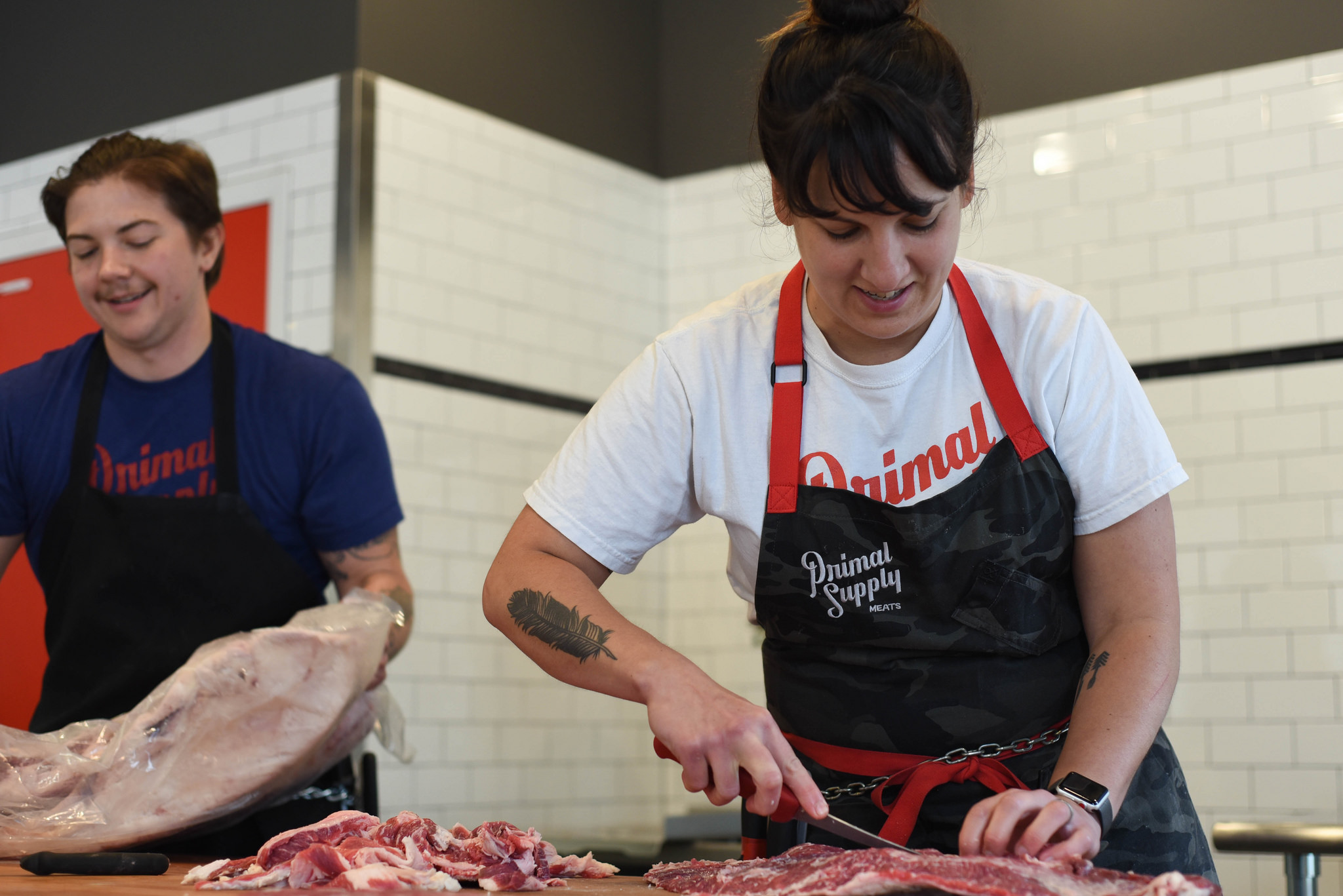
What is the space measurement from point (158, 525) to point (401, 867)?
3.47ft

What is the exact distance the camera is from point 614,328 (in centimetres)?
495

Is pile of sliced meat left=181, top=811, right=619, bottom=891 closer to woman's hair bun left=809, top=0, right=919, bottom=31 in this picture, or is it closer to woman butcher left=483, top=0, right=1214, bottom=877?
woman butcher left=483, top=0, right=1214, bottom=877

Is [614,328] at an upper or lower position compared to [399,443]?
upper

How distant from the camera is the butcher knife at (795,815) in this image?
1421 mm

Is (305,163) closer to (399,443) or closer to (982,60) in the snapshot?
(399,443)

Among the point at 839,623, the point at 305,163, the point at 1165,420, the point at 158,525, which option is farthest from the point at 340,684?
the point at 1165,420

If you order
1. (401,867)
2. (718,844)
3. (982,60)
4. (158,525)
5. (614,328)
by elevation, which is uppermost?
(982,60)

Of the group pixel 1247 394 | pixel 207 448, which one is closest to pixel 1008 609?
pixel 207 448

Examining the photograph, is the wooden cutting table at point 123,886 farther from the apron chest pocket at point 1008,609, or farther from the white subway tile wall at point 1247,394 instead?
the white subway tile wall at point 1247,394

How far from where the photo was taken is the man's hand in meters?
2.32

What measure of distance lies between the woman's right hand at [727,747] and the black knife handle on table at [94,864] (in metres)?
0.60

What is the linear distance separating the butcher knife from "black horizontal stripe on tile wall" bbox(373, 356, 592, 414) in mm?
2733

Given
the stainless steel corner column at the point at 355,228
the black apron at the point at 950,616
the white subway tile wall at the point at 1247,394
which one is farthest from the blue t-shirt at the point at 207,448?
the white subway tile wall at the point at 1247,394

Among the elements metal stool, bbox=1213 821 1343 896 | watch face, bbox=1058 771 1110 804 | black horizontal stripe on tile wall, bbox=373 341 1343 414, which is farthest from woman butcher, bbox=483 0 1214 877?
black horizontal stripe on tile wall, bbox=373 341 1343 414
